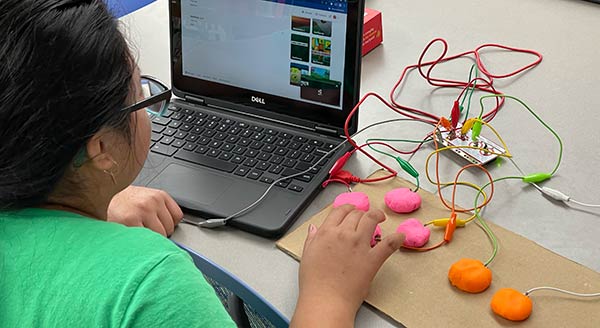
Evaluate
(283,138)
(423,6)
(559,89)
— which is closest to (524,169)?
(559,89)

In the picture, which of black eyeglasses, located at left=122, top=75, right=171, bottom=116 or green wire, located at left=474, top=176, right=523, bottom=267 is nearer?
black eyeglasses, located at left=122, top=75, right=171, bottom=116

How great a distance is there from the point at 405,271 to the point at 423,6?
823mm

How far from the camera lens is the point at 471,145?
3.25 ft

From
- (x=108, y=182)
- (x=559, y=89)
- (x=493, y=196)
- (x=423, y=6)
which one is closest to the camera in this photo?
(x=108, y=182)

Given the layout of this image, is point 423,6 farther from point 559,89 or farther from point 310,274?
point 310,274

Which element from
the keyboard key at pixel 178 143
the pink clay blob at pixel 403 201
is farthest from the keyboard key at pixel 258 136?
the pink clay blob at pixel 403 201

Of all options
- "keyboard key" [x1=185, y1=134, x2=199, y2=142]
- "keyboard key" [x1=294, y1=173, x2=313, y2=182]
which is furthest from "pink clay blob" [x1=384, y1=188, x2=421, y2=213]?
"keyboard key" [x1=185, y1=134, x2=199, y2=142]

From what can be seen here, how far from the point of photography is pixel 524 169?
96 centimetres

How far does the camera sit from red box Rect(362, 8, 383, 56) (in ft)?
4.07

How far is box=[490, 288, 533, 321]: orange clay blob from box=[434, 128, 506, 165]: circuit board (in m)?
0.27

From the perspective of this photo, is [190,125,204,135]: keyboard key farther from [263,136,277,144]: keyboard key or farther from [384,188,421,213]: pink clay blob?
[384,188,421,213]: pink clay blob

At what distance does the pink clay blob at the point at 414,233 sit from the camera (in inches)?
31.8

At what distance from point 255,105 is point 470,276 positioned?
0.46 m

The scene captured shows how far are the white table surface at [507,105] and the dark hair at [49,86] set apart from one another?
0.07 metres
